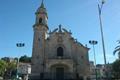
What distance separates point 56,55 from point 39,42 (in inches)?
200

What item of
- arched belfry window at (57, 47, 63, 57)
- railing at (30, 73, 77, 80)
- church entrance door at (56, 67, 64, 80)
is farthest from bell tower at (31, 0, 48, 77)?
church entrance door at (56, 67, 64, 80)

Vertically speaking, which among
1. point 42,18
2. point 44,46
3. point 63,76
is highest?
point 42,18

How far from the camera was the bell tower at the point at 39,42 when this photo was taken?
4372cm

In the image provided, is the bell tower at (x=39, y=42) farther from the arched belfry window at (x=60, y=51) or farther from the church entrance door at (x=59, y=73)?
the church entrance door at (x=59, y=73)

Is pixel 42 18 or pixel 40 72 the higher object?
pixel 42 18

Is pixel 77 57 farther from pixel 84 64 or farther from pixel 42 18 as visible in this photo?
pixel 42 18

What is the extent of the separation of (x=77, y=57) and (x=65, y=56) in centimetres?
313

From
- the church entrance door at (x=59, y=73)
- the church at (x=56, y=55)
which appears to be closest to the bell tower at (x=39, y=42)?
the church at (x=56, y=55)

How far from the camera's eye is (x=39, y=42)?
45188mm

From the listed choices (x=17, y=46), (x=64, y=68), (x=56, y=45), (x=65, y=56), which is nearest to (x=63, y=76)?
(x=64, y=68)

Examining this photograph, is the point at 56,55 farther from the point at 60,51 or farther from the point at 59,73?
the point at 59,73

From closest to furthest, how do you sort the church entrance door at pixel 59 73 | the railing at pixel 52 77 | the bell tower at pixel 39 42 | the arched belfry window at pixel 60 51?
the railing at pixel 52 77
the bell tower at pixel 39 42
the church entrance door at pixel 59 73
the arched belfry window at pixel 60 51

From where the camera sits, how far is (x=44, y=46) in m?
45.8

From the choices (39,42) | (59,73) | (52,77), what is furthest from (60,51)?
(52,77)
